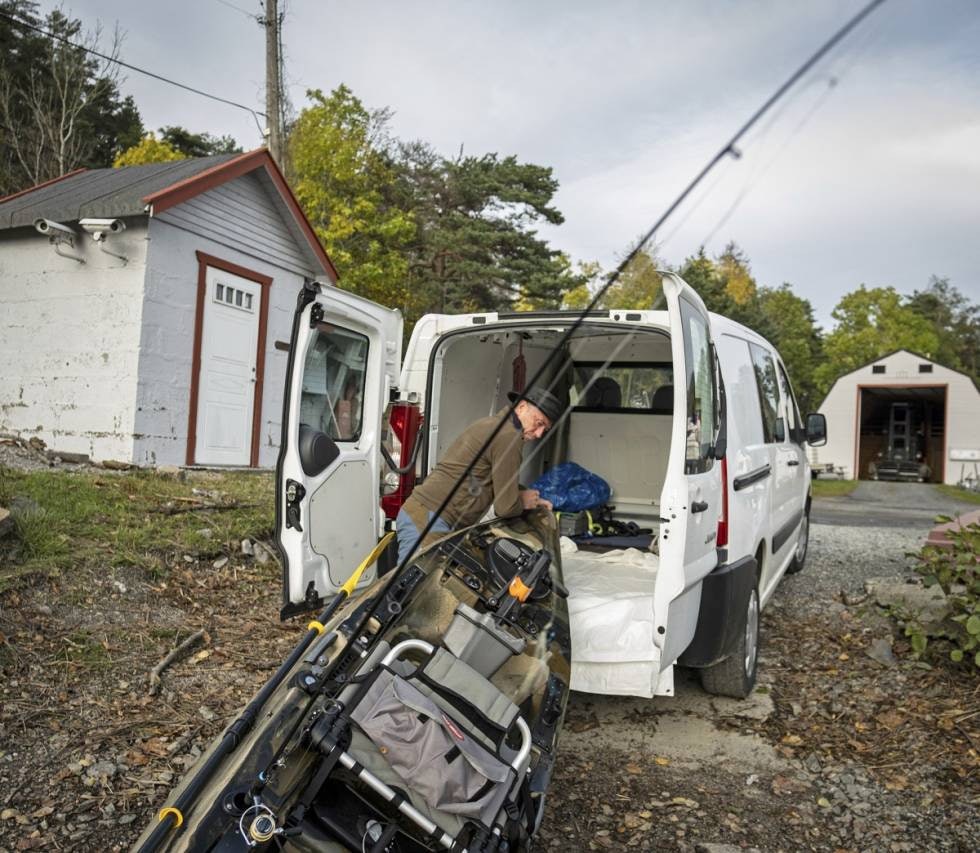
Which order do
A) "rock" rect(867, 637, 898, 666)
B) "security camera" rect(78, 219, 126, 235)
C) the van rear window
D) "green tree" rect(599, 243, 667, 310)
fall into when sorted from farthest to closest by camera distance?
1. "security camera" rect(78, 219, 126, 235)
2. the van rear window
3. "rock" rect(867, 637, 898, 666)
4. "green tree" rect(599, 243, 667, 310)

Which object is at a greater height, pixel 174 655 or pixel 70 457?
pixel 70 457

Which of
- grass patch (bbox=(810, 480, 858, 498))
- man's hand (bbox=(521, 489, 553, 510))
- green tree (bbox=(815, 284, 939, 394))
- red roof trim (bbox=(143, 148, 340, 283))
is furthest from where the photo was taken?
green tree (bbox=(815, 284, 939, 394))

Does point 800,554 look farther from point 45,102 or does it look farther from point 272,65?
point 45,102

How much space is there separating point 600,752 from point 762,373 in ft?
8.98

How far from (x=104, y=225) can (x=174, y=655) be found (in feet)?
23.1

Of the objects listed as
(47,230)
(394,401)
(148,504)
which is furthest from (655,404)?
(47,230)

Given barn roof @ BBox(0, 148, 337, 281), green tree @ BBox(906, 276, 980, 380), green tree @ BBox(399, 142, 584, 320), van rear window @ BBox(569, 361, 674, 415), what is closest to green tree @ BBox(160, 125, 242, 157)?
green tree @ BBox(399, 142, 584, 320)

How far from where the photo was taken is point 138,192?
10.2m

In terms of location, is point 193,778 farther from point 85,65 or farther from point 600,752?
point 85,65

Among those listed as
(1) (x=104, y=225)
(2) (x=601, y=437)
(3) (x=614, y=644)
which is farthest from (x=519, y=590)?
(1) (x=104, y=225)

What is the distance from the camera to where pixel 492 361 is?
604 cm

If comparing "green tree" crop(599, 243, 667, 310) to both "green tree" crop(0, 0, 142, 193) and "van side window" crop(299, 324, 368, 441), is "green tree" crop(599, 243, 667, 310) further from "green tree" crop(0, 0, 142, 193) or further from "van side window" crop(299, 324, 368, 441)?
"green tree" crop(0, 0, 142, 193)

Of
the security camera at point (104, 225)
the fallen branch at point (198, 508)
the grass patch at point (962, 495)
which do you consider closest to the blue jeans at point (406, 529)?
the fallen branch at point (198, 508)

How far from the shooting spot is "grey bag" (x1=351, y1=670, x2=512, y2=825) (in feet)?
7.12
